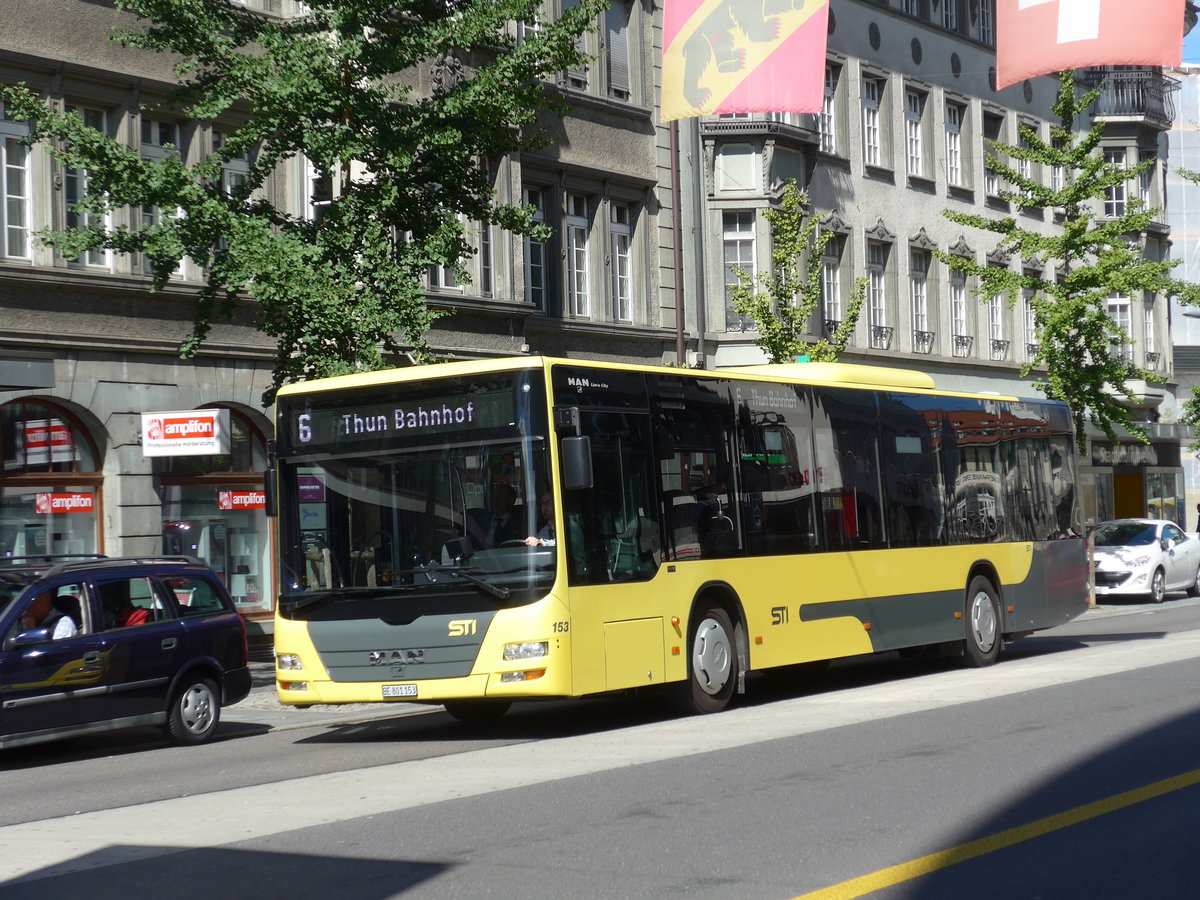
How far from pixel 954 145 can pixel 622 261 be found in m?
14.0

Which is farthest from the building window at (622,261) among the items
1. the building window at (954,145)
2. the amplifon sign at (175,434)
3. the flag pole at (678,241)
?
the building window at (954,145)

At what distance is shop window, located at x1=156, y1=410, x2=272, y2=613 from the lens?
22.6m

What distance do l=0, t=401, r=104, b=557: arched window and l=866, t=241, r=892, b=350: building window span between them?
67.4ft

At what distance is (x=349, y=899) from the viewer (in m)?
6.95

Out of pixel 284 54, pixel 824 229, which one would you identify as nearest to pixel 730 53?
pixel 284 54

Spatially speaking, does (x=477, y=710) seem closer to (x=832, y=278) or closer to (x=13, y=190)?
(x=13, y=190)

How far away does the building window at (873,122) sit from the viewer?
38.3m

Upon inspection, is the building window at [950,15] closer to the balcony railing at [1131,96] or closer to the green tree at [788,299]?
the balcony railing at [1131,96]

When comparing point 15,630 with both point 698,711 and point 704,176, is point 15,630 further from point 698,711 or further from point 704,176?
point 704,176

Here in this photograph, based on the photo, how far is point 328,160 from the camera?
1775 cm

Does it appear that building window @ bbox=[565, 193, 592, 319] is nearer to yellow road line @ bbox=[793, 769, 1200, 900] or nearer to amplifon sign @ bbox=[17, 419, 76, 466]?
amplifon sign @ bbox=[17, 419, 76, 466]

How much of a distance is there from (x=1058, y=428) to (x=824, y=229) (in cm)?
1531

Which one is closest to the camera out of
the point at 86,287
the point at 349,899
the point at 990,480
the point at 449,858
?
the point at 349,899

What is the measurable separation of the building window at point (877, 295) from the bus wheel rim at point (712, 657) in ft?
78.4
